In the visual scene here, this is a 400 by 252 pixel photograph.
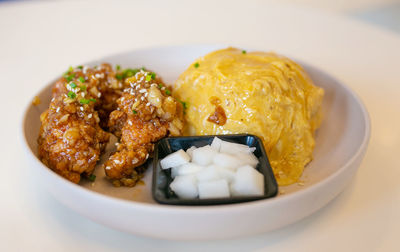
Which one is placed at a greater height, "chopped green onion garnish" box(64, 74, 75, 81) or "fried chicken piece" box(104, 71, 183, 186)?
"chopped green onion garnish" box(64, 74, 75, 81)

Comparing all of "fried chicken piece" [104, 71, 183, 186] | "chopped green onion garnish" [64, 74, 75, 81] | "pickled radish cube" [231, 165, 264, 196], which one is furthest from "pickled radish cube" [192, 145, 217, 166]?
"chopped green onion garnish" [64, 74, 75, 81]

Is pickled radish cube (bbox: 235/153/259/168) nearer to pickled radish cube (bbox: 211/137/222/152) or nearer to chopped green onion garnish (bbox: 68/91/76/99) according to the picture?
pickled radish cube (bbox: 211/137/222/152)

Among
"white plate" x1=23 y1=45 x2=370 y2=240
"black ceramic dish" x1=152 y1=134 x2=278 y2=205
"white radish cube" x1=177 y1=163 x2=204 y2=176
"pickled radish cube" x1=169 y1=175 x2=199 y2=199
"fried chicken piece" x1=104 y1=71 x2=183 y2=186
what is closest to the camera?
"white plate" x1=23 y1=45 x2=370 y2=240

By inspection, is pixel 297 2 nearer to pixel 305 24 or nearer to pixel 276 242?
pixel 305 24

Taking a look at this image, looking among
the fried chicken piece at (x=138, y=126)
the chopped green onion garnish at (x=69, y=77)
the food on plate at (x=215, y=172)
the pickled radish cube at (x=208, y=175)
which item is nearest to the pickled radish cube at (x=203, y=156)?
the food on plate at (x=215, y=172)

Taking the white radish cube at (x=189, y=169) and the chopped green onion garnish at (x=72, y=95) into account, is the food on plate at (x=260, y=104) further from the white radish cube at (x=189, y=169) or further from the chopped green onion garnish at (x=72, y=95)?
the chopped green onion garnish at (x=72, y=95)

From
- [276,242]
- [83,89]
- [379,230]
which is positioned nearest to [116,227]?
[276,242]
